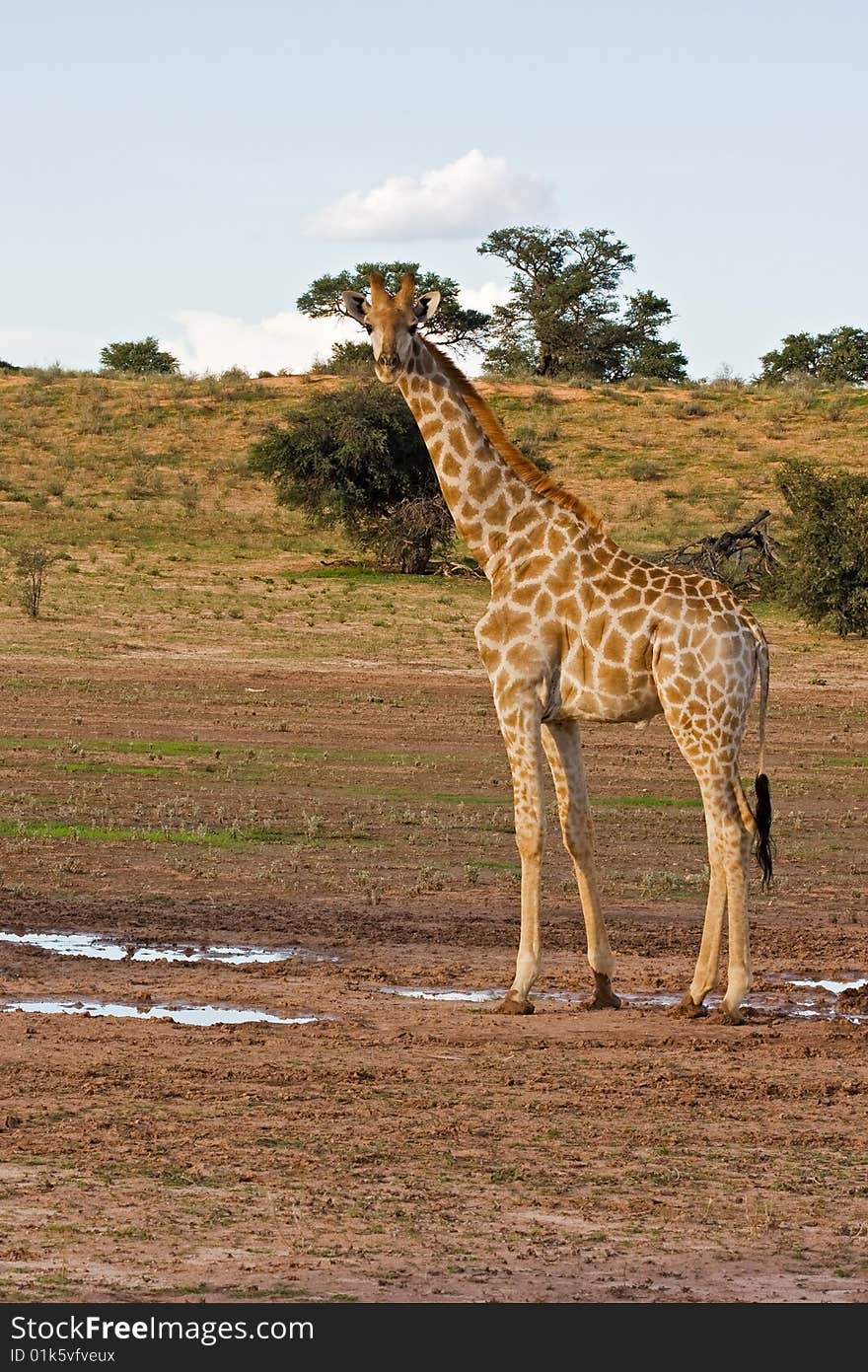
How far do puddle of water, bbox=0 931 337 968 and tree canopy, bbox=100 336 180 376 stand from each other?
57.4 m

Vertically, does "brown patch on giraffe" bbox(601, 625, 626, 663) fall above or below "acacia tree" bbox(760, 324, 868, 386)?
below

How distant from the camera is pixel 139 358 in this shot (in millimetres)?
67812

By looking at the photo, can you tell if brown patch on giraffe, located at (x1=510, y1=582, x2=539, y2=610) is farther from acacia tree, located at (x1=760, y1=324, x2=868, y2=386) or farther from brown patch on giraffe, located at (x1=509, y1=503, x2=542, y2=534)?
acacia tree, located at (x1=760, y1=324, x2=868, y2=386)

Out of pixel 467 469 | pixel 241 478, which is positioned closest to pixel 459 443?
pixel 467 469

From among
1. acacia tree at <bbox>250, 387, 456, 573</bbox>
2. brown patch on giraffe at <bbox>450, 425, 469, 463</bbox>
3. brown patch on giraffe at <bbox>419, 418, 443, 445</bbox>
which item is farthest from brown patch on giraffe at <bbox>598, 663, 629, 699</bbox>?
acacia tree at <bbox>250, 387, 456, 573</bbox>

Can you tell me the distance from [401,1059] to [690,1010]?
1.74 metres

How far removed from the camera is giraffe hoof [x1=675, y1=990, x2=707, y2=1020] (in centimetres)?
992

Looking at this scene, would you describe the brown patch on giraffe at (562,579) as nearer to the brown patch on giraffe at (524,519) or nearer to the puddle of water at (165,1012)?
the brown patch on giraffe at (524,519)

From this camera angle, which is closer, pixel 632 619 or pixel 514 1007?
pixel 514 1007

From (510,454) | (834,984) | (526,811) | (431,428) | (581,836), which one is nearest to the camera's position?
(526,811)

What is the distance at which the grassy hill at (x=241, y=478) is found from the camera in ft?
99.7

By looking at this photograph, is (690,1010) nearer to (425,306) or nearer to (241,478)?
(425,306)
